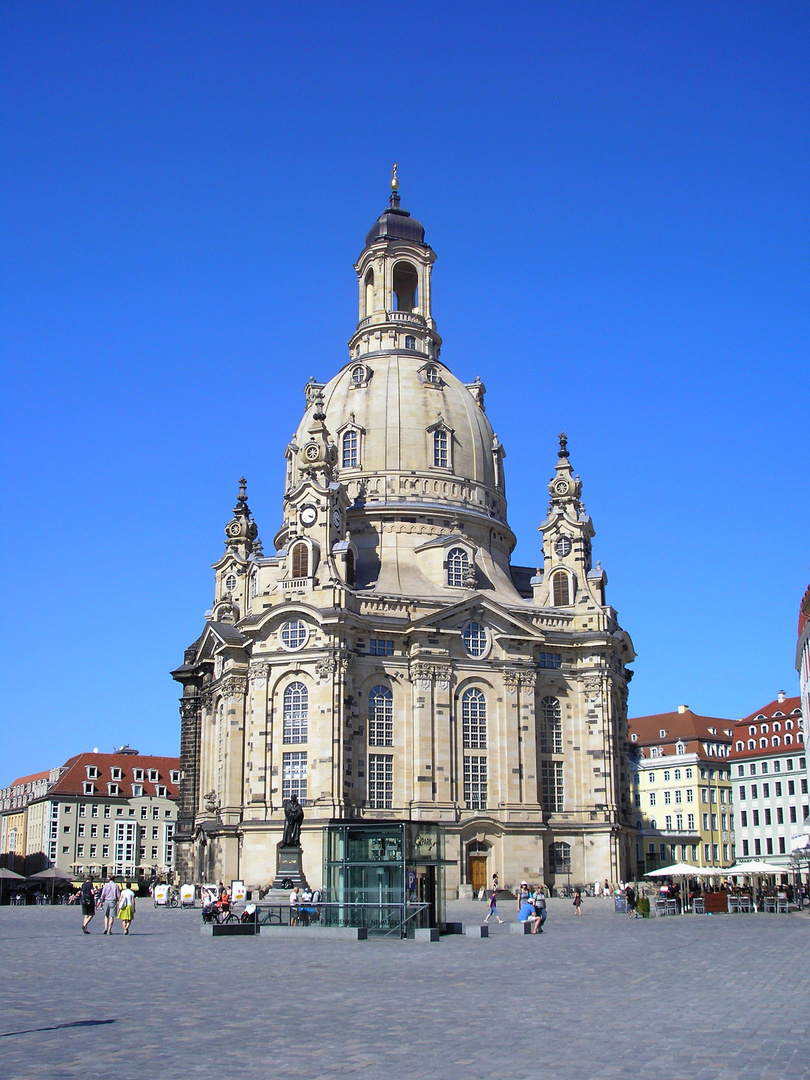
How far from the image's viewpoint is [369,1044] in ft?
52.1

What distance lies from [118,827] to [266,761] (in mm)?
52014

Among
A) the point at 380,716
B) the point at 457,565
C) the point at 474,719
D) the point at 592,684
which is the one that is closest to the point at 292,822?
the point at 380,716

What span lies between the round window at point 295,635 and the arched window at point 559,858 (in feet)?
65.5

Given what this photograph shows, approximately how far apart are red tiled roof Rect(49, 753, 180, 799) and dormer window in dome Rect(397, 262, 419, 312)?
182 feet

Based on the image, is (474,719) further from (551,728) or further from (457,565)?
(457,565)

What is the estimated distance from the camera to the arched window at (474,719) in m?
74.2

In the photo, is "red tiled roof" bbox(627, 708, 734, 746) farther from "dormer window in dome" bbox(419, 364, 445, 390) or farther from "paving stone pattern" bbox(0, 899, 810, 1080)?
"paving stone pattern" bbox(0, 899, 810, 1080)

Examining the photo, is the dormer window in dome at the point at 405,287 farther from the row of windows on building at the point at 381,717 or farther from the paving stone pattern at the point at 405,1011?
the paving stone pattern at the point at 405,1011

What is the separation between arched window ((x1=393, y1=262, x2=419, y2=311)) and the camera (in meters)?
94.1

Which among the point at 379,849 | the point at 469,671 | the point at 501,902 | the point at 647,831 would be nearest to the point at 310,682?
the point at 469,671

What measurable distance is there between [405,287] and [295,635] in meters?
35.7

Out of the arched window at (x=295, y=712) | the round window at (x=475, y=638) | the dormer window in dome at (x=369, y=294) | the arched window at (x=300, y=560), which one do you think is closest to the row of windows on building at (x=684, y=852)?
the round window at (x=475, y=638)

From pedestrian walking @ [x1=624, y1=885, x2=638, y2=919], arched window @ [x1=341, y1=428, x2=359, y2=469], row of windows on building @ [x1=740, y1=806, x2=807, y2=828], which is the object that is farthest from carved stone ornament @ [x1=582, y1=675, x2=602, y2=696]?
row of windows on building @ [x1=740, y1=806, x2=807, y2=828]

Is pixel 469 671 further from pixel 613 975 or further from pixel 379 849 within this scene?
pixel 613 975
